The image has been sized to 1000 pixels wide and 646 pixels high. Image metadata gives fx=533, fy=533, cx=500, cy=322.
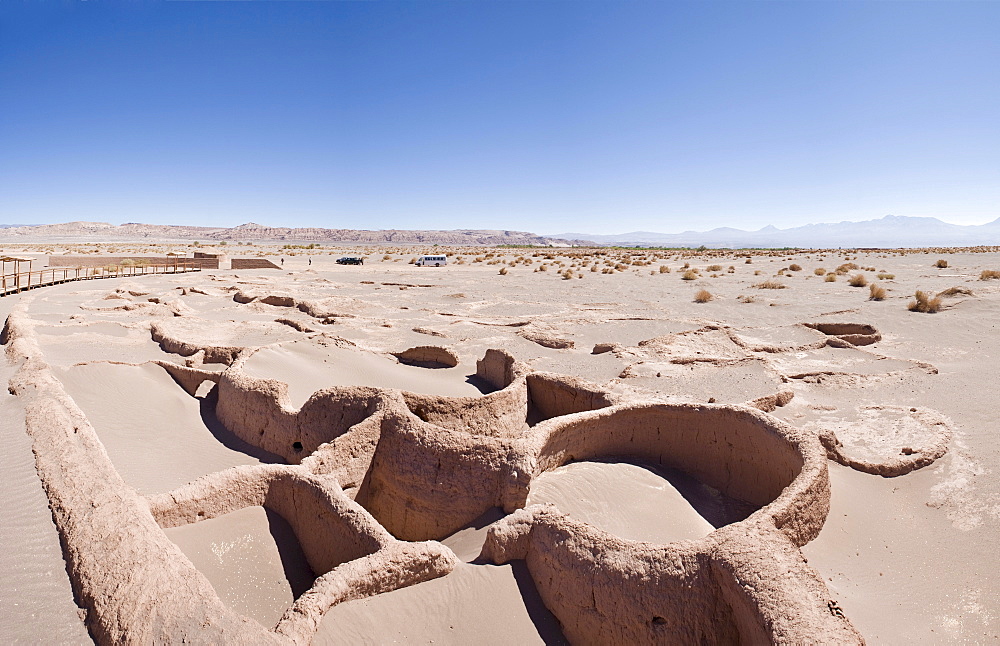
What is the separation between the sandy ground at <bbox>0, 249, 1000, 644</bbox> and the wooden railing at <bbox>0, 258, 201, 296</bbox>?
253cm

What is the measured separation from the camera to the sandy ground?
160 inches

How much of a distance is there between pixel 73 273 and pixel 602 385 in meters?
33.3

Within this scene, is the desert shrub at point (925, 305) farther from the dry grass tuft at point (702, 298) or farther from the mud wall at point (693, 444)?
the mud wall at point (693, 444)

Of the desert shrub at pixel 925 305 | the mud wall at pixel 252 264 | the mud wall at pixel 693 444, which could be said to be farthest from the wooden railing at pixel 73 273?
the desert shrub at pixel 925 305

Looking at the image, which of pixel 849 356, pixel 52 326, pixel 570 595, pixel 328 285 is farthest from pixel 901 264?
pixel 52 326

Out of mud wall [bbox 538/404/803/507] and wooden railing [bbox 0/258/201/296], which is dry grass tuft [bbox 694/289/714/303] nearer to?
mud wall [bbox 538/404/803/507]

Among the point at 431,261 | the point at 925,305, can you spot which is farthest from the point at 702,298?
the point at 431,261

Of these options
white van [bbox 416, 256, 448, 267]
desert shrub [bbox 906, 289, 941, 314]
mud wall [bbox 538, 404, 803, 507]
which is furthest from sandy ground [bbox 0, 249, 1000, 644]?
white van [bbox 416, 256, 448, 267]

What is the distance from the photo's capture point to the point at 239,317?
16625mm

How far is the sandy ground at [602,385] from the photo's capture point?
405 cm

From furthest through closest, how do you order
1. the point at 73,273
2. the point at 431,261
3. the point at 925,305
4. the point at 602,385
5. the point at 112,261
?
the point at 431,261
the point at 112,261
the point at 73,273
the point at 925,305
the point at 602,385

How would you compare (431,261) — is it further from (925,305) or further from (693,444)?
(693,444)

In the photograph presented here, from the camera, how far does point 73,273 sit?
29.8 meters

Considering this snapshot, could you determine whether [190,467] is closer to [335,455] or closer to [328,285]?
[335,455]
